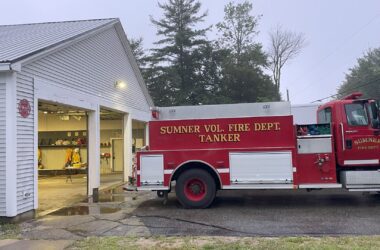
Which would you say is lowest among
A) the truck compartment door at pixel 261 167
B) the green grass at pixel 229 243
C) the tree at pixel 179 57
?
the green grass at pixel 229 243

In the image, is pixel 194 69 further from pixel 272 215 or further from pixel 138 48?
pixel 272 215

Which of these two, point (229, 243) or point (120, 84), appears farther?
point (120, 84)

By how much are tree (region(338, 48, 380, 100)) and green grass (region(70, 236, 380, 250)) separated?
180 ft

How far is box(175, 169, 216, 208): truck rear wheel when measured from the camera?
9859 mm

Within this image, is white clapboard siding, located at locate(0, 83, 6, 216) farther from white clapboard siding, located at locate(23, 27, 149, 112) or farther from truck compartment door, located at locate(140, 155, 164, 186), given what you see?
truck compartment door, located at locate(140, 155, 164, 186)

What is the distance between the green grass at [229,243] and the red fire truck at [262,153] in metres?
2.99

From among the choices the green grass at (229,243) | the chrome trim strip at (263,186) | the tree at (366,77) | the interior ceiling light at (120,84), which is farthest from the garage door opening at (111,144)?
the tree at (366,77)

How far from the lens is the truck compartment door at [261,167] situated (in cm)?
952

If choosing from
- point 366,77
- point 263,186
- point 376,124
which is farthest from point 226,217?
point 366,77

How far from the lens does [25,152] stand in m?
9.48

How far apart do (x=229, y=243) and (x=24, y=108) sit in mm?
5743

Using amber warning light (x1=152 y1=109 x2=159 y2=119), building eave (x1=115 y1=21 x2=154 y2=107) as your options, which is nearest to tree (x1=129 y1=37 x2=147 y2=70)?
building eave (x1=115 y1=21 x2=154 y2=107)

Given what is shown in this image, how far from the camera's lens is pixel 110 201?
11.8 meters

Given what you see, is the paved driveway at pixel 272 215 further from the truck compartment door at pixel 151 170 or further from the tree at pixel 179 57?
the tree at pixel 179 57
